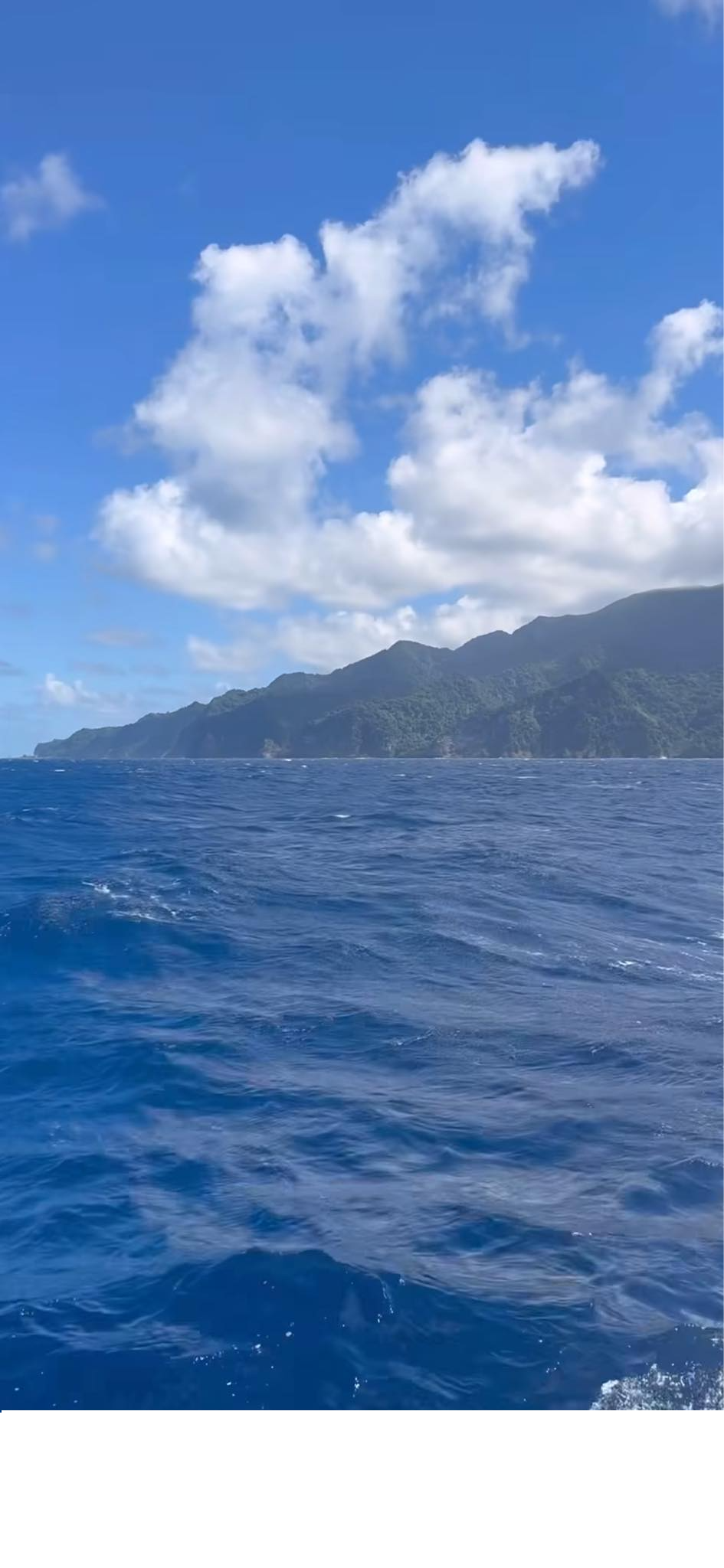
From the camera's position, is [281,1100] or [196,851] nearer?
[281,1100]

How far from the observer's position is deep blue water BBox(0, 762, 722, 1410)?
283 inches

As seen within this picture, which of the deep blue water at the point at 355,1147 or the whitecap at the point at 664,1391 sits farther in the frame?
the deep blue water at the point at 355,1147

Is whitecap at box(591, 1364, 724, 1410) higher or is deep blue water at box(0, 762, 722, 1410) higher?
deep blue water at box(0, 762, 722, 1410)

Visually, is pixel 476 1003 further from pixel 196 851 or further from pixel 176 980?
pixel 196 851

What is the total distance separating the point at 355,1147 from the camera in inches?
440

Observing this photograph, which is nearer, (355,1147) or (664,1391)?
(664,1391)

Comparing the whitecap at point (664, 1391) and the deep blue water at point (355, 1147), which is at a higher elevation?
the deep blue water at point (355, 1147)

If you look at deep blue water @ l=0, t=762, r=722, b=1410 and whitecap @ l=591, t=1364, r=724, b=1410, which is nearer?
whitecap @ l=591, t=1364, r=724, b=1410

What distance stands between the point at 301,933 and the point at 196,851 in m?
12.3

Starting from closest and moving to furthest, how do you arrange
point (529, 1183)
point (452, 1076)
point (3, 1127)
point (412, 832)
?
point (529, 1183), point (3, 1127), point (452, 1076), point (412, 832)

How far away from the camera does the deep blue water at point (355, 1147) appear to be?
7176 millimetres

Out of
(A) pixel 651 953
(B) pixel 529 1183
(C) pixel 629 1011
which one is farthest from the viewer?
(A) pixel 651 953
